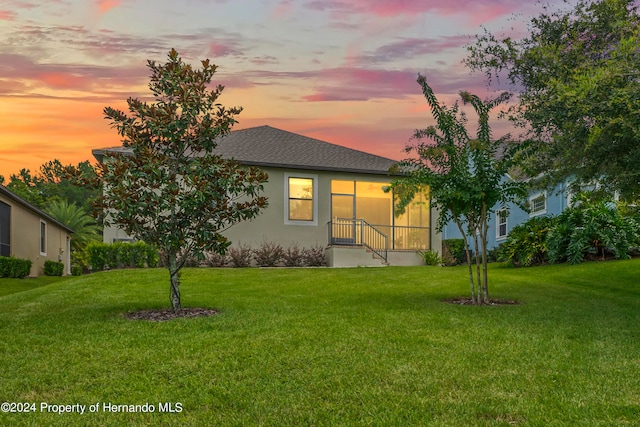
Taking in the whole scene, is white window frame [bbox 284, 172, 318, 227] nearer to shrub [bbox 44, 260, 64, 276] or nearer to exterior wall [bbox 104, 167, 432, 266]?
exterior wall [bbox 104, 167, 432, 266]

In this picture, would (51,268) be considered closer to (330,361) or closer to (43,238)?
(43,238)

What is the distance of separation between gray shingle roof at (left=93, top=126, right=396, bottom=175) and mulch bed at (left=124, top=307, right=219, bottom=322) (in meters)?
10.8

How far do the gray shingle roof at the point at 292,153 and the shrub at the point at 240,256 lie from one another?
2935mm

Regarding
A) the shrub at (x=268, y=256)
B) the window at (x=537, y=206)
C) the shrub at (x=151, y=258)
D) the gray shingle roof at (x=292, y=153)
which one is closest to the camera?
the shrub at (x=151, y=258)

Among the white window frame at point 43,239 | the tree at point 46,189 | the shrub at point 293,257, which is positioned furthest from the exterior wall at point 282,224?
the tree at point 46,189

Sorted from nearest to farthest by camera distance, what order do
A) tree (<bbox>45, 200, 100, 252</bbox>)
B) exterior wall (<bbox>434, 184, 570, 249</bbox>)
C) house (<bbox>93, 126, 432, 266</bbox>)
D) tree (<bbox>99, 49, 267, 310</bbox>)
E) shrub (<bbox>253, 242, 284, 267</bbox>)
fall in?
tree (<bbox>99, 49, 267, 310</bbox>) < shrub (<bbox>253, 242, 284, 267</bbox>) < house (<bbox>93, 126, 432, 266</bbox>) < exterior wall (<bbox>434, 184, 570, 249</bbox>) < tree (<bbox>45, 200, 100, 252</bbox>)

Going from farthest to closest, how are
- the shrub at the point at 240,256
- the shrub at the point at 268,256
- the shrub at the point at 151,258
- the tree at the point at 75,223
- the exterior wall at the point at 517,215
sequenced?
the tree at the point at 75,223
the exterior wall at the point at 517,215
the shrub at the point at 268,256
the shrub at the point at 240,256
the shrub at the point at 151,258

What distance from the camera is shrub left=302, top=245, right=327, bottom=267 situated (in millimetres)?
19188

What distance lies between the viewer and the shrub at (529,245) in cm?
1633

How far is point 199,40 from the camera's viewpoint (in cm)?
1282

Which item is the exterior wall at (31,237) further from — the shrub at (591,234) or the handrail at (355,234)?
the shrub at (591,234)

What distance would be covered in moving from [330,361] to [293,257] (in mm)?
13727

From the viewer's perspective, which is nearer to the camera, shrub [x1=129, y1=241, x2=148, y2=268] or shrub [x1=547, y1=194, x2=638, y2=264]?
shrub [x1=547, y1=194, x2=638, y2=264]

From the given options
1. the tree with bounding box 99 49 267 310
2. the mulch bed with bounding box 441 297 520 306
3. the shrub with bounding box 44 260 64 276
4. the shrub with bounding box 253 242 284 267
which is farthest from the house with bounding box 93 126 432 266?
the tree with bounding box 99 49 267 310
